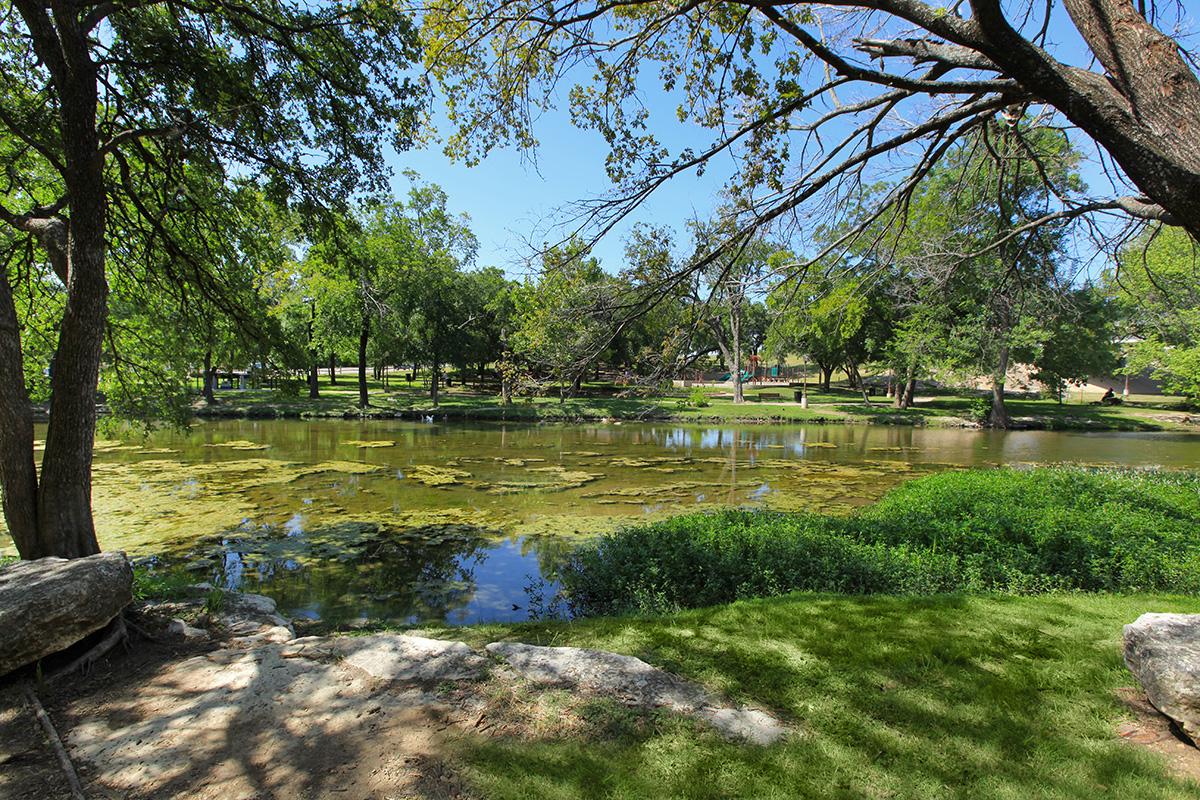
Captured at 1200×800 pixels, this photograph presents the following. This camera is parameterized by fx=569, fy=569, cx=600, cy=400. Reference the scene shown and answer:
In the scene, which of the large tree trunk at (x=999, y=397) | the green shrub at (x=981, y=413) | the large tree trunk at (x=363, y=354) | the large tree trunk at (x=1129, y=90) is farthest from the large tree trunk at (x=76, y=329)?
the green shrub at (x=981, y=413)

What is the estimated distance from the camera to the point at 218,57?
6.79 meters

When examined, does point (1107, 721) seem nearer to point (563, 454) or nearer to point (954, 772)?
point (954, 772)

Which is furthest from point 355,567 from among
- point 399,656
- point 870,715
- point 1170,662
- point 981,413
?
point 981,413

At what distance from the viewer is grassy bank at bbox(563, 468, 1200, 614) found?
20.7 ft

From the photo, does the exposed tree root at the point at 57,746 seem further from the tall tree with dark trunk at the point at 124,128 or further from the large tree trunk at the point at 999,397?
the large tree trunk at the point at 999,397

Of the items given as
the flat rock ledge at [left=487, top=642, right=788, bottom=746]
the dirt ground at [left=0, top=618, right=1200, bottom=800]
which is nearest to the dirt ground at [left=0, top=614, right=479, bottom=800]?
the dirt ground at [left=0, top=618, right=1200, bottom=800]

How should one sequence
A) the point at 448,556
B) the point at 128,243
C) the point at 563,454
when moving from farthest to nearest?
the point at 563,454, the point at 448,556, the point at 128,243

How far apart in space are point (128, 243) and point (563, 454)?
13.5 meters

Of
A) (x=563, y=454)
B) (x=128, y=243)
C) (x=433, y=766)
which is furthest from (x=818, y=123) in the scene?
(x=563, y=454)

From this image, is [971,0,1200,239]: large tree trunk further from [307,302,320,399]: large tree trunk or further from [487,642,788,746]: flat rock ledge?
[307,302,320,399]: large tree trunk

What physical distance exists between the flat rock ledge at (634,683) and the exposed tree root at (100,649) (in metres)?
2.72

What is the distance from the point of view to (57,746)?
296cm

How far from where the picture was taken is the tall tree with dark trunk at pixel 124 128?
505cm

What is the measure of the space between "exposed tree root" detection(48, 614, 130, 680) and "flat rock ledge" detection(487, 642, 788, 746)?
2.72 metres
